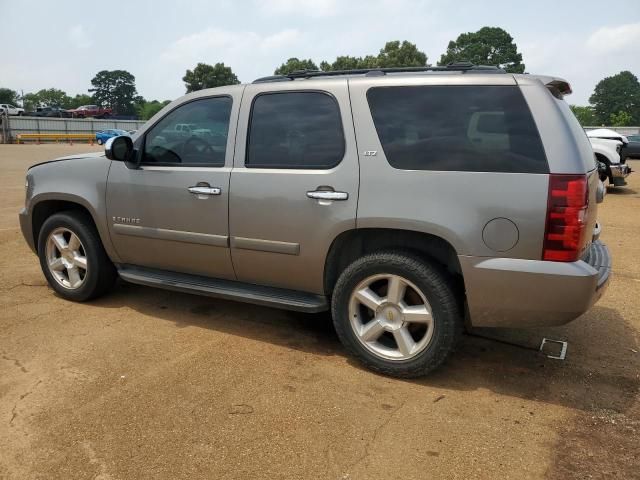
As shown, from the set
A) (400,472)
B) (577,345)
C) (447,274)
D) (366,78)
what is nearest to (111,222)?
(366,78)

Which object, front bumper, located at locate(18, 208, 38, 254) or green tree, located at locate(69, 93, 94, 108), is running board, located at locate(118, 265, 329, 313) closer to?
front bumper, located at locate(18, 208, 38, 254)

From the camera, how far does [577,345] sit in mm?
3896

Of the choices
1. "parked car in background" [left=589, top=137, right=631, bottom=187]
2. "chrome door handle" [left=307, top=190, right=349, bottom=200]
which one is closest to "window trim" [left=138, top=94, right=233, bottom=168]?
"chrome door handle" [left=307, top=190, right=349, bottom=200]

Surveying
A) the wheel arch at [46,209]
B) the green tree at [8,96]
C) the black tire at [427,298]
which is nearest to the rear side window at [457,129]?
the black tire at [427,298]

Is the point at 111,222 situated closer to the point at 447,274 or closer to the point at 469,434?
the point at 447,274

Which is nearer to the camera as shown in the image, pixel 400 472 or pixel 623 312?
pixel 400 472

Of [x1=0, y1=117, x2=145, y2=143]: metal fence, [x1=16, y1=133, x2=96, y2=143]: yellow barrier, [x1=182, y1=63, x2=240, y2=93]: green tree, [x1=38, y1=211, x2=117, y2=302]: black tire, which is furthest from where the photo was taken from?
[x1=182, y1=63, x2=240, y2=93]: green tree

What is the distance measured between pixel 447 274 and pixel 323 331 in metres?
1.26

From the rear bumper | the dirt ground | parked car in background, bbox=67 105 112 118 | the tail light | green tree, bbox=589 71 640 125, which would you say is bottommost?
the dirt ground

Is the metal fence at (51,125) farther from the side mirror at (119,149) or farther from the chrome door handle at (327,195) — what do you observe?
the chrome door handle at (327,195)

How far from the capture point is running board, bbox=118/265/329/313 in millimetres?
3596

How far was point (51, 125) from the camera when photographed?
41188mm

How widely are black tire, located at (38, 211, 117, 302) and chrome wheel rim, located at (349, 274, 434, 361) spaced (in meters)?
2.32

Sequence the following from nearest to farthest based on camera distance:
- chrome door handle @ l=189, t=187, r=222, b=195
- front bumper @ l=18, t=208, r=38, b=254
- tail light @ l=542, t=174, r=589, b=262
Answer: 1. tail light @ l=542, t=174, r=589, b=262
2. chrome door handle @ l=189, t=187, r=222, b=195
3. front bumper @ l=18, t=208, r=38, b=254
